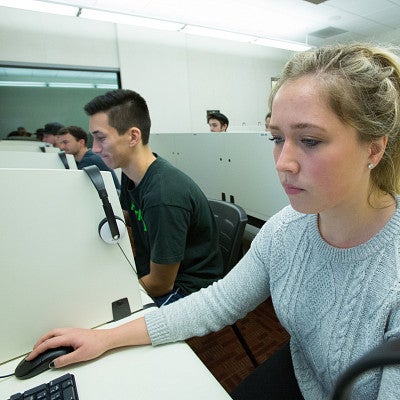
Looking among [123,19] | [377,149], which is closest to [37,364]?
[377,149]

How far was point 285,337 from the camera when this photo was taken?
165cm

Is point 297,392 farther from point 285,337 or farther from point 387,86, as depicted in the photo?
point 285,337

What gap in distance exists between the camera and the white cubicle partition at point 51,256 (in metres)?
0.56

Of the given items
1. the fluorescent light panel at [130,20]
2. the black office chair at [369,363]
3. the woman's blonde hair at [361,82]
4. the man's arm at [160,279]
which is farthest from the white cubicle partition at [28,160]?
the fluorescent light panel at [130,20]

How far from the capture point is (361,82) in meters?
0.52

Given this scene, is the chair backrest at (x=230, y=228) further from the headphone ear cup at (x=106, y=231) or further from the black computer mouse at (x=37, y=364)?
the black computer mouse at (x=37, y=364)

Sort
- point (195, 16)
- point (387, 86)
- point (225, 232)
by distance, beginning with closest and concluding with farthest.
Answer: point (387, 86), point (225, 232), point (195, 16)

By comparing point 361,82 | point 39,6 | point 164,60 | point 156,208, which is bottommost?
point 156,208

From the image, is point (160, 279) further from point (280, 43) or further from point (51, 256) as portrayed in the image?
point (280, 43)

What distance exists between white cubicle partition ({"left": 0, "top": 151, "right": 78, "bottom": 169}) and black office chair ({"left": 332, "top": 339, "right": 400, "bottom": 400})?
1.36m

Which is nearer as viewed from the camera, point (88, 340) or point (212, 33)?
point (88, 340)

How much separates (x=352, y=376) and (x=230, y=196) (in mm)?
2196

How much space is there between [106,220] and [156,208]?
17.2 inches

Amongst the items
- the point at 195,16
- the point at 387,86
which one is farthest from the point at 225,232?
the point at 195,16
